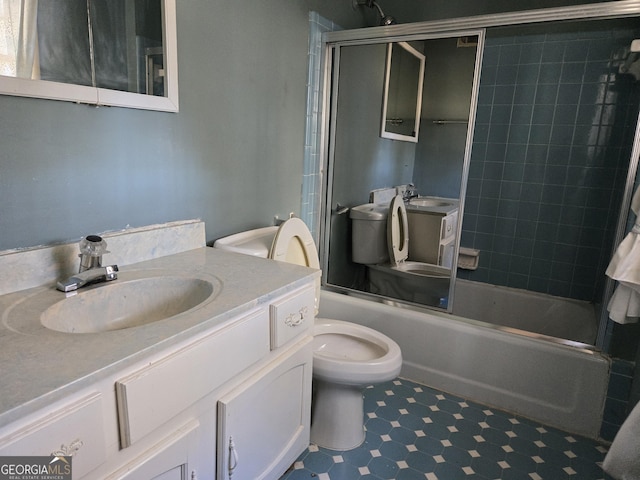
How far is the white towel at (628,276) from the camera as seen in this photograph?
148 cm

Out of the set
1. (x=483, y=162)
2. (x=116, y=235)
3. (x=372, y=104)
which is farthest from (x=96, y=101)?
(x=483, y=162)

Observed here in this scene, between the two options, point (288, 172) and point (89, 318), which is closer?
point (89, 318)

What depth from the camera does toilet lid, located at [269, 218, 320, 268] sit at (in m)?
1.67

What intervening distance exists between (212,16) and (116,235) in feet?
2.93

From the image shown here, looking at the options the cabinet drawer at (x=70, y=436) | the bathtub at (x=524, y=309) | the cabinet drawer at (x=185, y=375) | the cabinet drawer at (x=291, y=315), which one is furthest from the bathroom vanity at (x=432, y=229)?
the cabinet drawer at (x=70, y=436)

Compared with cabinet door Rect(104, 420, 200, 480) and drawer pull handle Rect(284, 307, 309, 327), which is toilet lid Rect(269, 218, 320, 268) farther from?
cabinet door Rect(104, 420, 200, 480)

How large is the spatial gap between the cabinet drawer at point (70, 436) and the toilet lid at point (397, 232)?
1.98m

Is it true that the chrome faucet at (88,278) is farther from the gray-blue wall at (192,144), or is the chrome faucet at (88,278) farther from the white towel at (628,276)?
the white towel at (628,276)

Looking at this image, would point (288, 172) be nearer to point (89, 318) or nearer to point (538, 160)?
point (89, 318)

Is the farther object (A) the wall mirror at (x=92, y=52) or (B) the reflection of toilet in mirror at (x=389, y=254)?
(B) the reflection of toilet in mirror at (x=389, y=254)

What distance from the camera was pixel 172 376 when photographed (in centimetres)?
88

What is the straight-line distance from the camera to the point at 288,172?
2.14 meters

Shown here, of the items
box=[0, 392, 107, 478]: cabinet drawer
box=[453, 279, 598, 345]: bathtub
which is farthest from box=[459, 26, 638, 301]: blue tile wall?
box=[0, 392, 107, 478]: cabinet drawer

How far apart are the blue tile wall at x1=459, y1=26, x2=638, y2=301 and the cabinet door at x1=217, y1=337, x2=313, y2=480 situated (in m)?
2.01
